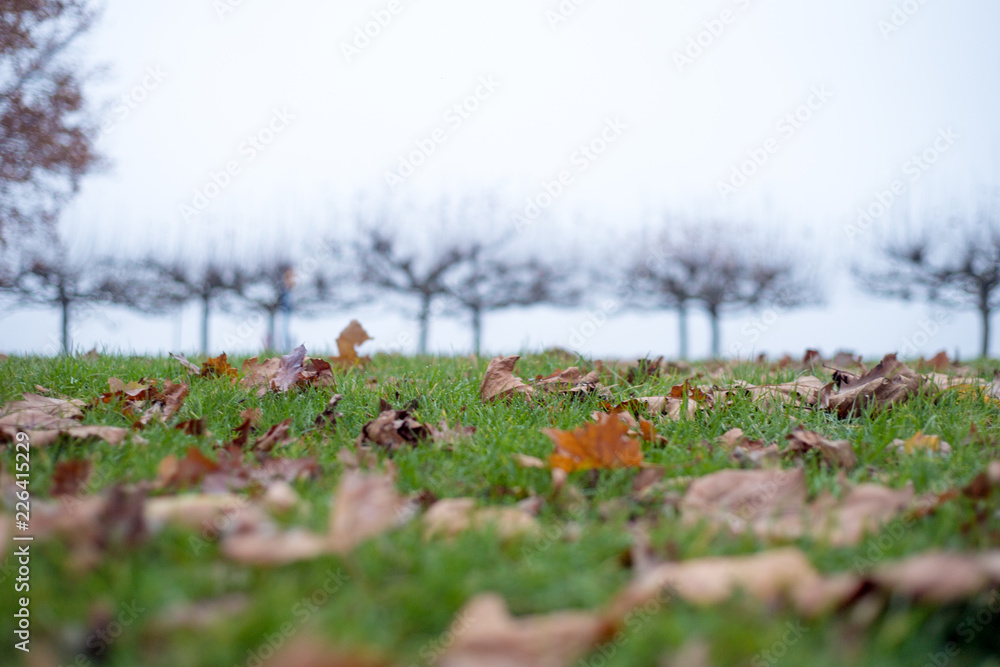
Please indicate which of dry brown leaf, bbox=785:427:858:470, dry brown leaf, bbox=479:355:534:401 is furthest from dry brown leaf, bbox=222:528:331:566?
dry brown leaf, bbox=479:355:534:401

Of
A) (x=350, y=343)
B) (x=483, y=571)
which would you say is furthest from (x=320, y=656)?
(x=350, y=343)

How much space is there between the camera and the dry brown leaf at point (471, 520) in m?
1.44

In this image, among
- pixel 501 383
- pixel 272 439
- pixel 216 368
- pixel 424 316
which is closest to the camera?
pixel 272 439

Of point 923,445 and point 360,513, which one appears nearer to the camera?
point 360,513

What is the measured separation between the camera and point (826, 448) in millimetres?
2113

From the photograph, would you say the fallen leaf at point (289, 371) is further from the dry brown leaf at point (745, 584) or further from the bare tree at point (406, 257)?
the bare tree at point (406, 257)

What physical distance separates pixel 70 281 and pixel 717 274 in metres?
21.5

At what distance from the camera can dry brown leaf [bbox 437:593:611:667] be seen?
0.98m

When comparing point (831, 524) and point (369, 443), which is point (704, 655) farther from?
point (369, 443)

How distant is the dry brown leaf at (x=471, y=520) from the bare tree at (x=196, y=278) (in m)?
24.0

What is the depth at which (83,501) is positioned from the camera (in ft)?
5.02

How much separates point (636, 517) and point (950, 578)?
2.26 ft

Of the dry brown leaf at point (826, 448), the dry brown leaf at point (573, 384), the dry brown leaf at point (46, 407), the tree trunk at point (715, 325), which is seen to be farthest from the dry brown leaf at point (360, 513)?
the tree trunk at point (715, 325)

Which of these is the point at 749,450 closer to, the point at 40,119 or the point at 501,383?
the point at 501,383
